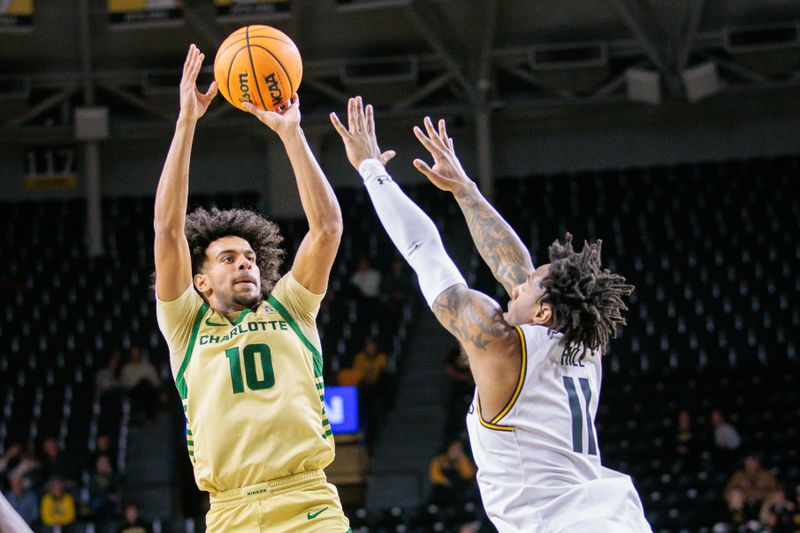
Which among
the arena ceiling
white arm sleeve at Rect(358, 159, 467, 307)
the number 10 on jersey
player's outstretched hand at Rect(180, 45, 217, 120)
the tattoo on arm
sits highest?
the arena ceiling

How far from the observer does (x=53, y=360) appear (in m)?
14.7

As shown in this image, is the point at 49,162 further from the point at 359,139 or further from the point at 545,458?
the point at 545,458

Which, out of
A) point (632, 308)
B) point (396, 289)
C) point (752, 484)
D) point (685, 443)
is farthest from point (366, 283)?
point (752, 484)

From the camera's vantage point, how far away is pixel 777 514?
10.8 metres

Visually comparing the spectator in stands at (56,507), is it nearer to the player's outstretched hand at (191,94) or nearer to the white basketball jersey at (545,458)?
the player's outstretched hand at (191,94)

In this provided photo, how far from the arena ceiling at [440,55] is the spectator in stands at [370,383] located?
14.1 ft

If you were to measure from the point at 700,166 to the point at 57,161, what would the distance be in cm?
1003

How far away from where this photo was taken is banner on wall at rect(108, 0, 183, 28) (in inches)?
564

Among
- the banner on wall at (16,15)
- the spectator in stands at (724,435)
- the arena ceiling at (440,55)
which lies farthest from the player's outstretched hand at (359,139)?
the banner on wall at (16,15)

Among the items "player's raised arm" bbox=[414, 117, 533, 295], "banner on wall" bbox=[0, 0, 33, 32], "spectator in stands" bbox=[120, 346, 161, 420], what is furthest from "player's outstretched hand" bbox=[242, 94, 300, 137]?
"banner on wall" bbox=[0, 0, 33, 32]

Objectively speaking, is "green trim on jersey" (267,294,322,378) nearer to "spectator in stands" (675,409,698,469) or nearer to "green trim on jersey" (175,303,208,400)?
"green trim on jersey" (175,303,208,400)

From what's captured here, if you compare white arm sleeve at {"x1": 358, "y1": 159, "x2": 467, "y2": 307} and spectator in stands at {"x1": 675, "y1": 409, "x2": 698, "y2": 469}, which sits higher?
white arm sleeve at {"x1": 358, "y1": 159, "x2": 467, "y2": 307}

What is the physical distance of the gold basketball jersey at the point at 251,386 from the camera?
148 inches

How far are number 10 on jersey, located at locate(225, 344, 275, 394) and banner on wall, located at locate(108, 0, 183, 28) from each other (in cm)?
1121
